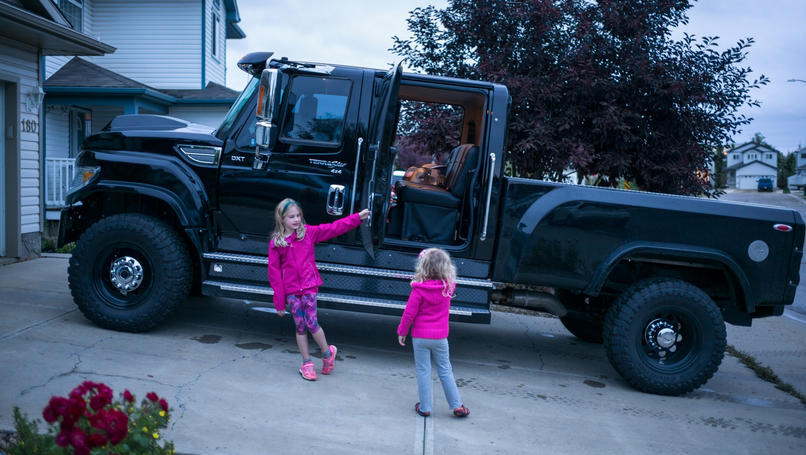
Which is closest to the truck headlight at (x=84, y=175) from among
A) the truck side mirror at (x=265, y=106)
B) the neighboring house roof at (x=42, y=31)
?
the truck side mirror at (x=265, y=106)

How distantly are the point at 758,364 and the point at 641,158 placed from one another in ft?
8.45

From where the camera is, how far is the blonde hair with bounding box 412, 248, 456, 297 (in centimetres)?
424

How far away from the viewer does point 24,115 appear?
29.9 ft

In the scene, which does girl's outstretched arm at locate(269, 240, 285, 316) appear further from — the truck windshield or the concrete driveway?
the truck windshield

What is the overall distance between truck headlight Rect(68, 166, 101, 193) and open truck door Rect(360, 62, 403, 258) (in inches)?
93.0

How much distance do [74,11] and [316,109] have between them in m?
14.8

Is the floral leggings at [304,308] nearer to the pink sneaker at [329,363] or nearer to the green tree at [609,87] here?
the pink sneaker at [329,363]

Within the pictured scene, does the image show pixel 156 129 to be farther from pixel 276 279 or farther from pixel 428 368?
pixel 428 368

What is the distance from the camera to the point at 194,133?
220 inches

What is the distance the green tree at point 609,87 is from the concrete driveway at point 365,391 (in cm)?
228

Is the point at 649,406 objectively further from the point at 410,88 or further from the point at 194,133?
the point at 194,133

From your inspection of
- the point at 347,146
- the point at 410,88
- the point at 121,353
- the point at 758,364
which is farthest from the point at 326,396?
the point at 758,364

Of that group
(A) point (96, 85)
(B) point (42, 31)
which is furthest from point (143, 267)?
(A) point (96, 85)

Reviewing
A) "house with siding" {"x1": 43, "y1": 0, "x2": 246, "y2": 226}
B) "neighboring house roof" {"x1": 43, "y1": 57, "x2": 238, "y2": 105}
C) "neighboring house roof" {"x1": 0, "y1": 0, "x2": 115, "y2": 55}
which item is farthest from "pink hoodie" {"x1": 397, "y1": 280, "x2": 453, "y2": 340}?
"house with siding" {"x1": 43, "y1": 0, "x2": 246, "y2": 226}
